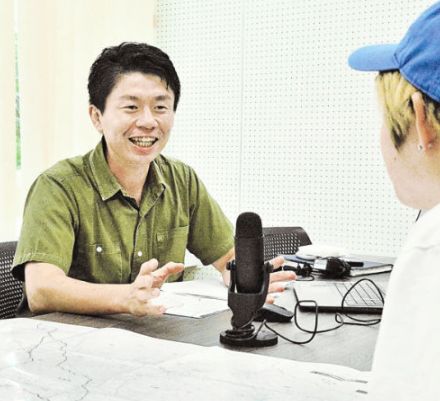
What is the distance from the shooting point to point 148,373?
1.08 metres

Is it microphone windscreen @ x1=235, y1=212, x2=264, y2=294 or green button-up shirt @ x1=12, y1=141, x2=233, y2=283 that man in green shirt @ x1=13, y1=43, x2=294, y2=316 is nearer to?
green button-up shirt @ x1=12, y1=141, x2=233, y2=283

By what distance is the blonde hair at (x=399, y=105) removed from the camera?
786mm

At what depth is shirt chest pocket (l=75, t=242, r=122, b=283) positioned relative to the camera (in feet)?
6.36

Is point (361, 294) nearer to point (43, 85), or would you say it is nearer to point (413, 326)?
point (413, 326)

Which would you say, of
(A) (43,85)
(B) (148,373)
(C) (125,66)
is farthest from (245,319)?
(A) (43,85)

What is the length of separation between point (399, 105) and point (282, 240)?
1.99 metres

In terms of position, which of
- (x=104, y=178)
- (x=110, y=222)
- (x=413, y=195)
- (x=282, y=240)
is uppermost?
(x=413, y=195)

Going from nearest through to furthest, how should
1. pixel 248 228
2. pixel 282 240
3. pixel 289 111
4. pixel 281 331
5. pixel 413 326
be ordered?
1. pixel 413 326
2. pixel 248 228
3. pixel 281 331
4. pixel 282 240
5. pixel 289 111

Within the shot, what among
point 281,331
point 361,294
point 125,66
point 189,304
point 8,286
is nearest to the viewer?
point 281,331

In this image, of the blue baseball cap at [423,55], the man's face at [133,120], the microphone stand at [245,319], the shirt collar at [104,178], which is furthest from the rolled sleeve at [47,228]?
the blue baseball cap at [423,55]

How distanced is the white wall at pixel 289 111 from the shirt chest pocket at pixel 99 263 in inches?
64.0

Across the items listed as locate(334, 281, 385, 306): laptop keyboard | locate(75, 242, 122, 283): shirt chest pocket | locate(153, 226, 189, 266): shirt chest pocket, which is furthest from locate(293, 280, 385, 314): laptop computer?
locate(75, 242, 122, 283): shirt chest pocket

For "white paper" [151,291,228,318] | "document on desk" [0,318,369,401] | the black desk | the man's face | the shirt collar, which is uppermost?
the man's face

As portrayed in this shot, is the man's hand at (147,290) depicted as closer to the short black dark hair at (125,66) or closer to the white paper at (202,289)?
the white paper at (202,289)
